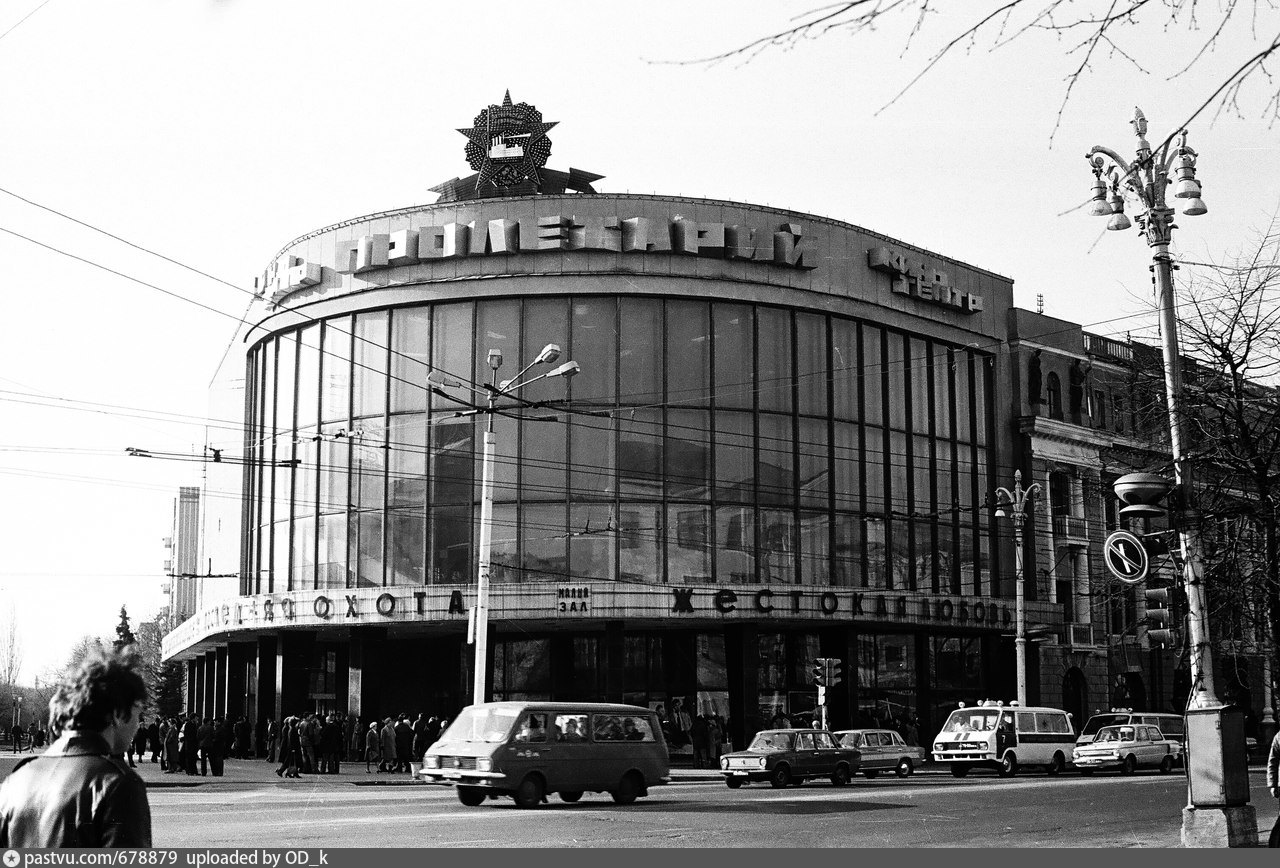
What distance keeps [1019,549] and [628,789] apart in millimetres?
28982

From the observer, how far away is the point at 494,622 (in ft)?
142

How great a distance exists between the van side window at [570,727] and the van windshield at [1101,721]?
25393mm

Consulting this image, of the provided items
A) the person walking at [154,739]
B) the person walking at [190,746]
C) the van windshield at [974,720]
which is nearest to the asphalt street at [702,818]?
the person walking at [190,746]

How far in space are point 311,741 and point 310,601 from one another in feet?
22.8

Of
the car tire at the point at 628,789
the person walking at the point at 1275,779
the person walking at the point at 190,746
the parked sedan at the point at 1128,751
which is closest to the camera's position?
the person walking at the point at 1275,779

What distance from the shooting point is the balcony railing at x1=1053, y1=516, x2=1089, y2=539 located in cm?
5541

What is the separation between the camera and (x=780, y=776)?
32188 millimetres

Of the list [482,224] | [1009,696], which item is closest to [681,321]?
[482,224]

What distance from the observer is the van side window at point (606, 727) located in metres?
24.4

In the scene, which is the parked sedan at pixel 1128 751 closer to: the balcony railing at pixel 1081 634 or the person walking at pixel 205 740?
the balcony railing at pixel 1081 634

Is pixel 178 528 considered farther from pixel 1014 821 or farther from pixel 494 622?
pixel 1014 821

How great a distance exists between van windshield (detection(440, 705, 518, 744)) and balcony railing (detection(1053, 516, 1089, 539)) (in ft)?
119

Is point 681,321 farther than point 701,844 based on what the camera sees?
Yes

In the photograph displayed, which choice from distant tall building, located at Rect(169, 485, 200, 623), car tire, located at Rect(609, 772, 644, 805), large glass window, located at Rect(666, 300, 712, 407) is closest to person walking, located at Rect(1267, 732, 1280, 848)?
car tire, located at Rect(609, 772, 644, 805)
